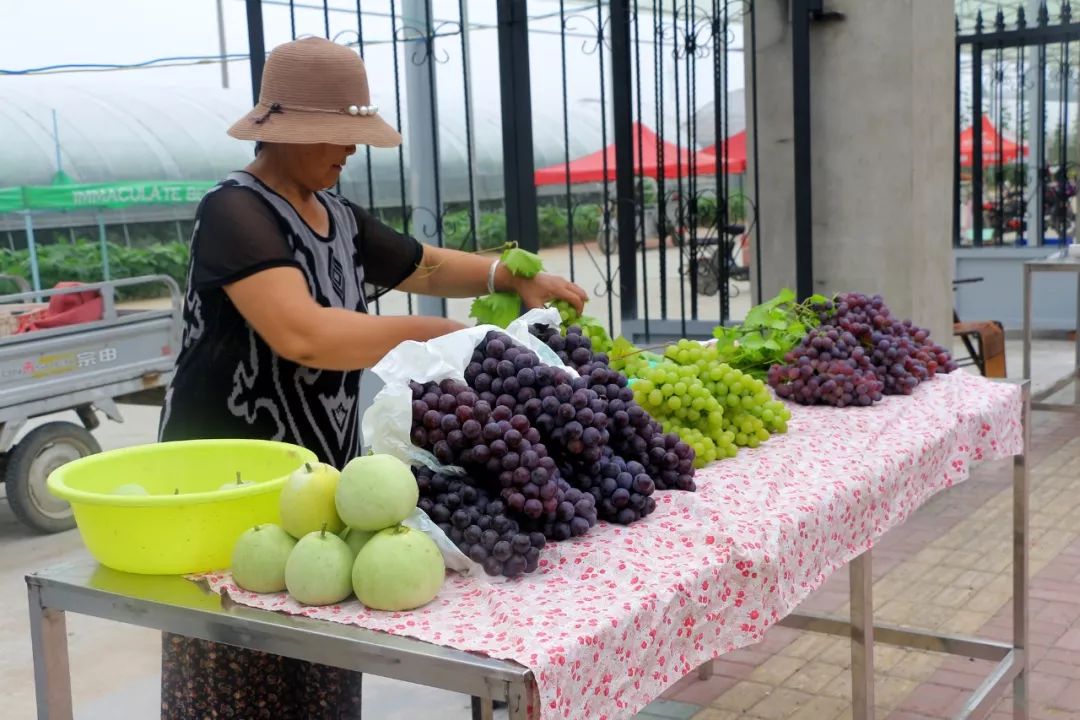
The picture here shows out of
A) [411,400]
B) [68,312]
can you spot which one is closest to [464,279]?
[411,400]

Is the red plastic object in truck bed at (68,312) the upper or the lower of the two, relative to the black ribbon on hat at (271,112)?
lower

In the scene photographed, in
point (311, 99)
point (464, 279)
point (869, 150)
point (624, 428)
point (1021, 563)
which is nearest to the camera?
point (624, 428)

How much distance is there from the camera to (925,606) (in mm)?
4277

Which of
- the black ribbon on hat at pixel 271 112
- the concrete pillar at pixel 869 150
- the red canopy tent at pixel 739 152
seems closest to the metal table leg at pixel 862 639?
the black ribbon on hat at pixel 271 112

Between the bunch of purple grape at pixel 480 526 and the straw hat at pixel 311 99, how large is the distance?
751mm

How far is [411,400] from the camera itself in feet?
5.84

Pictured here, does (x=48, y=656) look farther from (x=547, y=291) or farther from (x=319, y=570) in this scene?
(x=547, y=291)

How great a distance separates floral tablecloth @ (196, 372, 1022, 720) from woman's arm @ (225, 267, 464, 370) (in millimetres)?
523

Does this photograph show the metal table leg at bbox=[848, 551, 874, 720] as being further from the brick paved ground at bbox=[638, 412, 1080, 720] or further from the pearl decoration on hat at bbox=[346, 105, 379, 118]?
the pearl decoration on hat at bbox=[346, 105, 379, 118]

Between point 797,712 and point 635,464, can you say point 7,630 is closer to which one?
point 797,712

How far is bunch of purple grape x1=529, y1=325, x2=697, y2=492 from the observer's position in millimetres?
1976

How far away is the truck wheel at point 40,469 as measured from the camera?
220 inches

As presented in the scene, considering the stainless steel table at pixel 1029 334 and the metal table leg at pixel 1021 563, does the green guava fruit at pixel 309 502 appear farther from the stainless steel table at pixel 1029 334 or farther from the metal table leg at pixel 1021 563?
the stainless steel table at pixel 1029 334

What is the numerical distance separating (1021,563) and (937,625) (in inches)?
34.5
